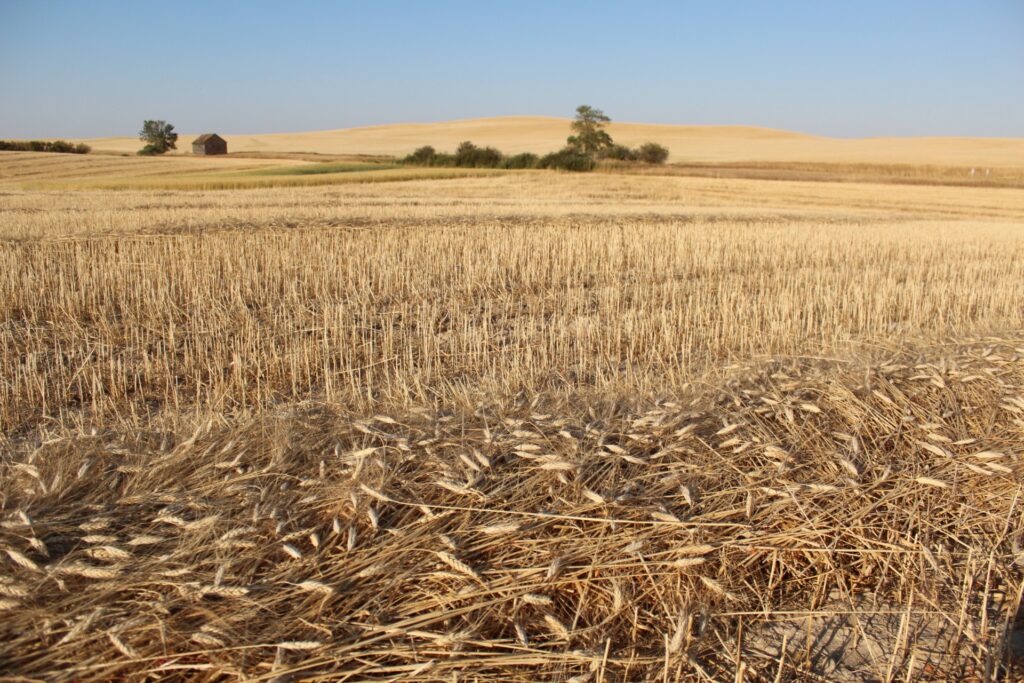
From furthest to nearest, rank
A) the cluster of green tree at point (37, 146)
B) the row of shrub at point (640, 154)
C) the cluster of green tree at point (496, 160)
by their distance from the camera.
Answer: the row of shrub at point (640, 154)
the cluster of green tree at point (37, 146)
the cluster of green tree at point (496, 160)

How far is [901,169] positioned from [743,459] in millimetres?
45466

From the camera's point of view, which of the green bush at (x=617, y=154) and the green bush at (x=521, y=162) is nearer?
the green bush at (x=521, y=162)

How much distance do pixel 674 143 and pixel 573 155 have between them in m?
30.1

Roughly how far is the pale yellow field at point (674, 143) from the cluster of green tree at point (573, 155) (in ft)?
23.9

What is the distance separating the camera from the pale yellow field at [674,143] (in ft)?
170

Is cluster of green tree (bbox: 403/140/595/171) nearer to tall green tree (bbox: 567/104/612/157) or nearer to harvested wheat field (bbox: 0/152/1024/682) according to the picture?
tall green tree (bbox: 567/104/612/157)

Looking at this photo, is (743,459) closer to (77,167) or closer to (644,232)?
(644,232)

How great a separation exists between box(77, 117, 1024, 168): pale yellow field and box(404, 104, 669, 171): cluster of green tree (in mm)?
7281

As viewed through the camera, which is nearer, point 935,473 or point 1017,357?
point 935,473

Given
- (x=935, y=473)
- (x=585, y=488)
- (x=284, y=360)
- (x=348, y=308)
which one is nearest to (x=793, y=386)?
(x=935, y=473)

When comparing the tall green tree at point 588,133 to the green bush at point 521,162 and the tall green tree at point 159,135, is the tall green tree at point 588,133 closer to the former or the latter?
the green bush at point 521,162

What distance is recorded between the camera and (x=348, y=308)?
6.91 metres

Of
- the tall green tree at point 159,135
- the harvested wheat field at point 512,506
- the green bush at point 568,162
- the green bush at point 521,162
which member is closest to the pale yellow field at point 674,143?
the tall green tree at point 159,135

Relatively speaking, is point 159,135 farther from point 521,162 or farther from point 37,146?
point 521,162
